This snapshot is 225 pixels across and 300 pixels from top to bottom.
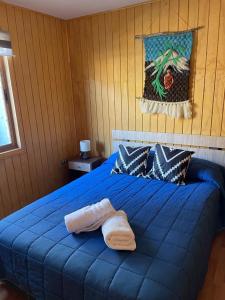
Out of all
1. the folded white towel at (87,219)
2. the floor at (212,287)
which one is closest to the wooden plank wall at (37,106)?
the floor at (212,287)

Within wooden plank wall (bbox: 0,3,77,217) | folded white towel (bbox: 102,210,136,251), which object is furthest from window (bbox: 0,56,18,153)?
folded white towel (bbox: 102,210,136,251)

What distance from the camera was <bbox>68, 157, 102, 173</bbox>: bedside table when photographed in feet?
10.4

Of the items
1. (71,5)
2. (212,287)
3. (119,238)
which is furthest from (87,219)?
(71,5)

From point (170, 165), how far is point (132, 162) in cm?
43

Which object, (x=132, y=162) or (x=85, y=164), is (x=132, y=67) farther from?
(x=85, y=164)

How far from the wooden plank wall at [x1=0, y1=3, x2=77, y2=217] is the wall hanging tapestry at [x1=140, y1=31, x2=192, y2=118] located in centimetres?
119

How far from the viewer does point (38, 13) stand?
280cm

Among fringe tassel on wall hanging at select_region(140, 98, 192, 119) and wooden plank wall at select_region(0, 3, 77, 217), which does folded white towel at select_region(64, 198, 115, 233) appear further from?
fringe tassel on wall hanging at select_region(140, 98, 192, 119)

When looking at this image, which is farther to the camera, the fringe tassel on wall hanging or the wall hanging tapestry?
the fringe tassel on wall hanging

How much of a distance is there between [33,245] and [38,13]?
8.43 feet

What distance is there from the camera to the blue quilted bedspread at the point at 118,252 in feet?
4.15

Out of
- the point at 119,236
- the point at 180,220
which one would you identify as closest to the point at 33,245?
the point at 119,236

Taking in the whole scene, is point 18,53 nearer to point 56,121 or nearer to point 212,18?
point 56,121

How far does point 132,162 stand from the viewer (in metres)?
2.64
